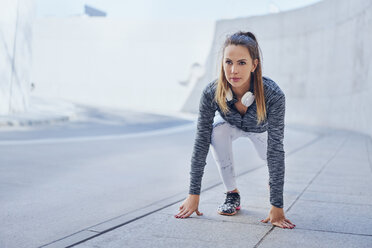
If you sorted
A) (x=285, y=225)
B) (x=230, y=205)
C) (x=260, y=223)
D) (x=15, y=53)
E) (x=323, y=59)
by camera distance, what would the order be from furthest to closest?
(x=323, y=59), (x=15, y=53), (x=230, y=205), (x=260, y=223), (x=285, y=225)

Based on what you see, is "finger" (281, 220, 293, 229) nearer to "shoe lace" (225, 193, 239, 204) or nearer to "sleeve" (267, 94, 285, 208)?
"sleeve" (267, 94, 285, 208)

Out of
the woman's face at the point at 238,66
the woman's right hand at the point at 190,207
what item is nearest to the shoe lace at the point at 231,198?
the woman's right hand at the point at 190,207

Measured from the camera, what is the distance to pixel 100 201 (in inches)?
149

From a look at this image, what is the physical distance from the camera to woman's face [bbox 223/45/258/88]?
284 centimetres

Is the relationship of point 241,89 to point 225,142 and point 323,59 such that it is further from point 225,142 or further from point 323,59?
point 323,59

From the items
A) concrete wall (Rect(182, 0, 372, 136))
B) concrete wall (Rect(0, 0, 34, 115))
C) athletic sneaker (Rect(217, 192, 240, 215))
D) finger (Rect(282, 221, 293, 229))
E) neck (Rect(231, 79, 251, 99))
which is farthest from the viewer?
concrete wall (Rect(182, 0, 372, 136))

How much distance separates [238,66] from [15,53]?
12.1m

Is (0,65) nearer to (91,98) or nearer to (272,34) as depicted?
(272,34)

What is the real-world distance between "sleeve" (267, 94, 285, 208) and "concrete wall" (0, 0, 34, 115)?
11475mm

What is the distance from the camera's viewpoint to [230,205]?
3182 millimetres

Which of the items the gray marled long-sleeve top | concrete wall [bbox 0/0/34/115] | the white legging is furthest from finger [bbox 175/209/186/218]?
concrete wall [bbox 0/0/34/115]

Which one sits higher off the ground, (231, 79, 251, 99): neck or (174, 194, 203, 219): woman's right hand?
(231, 79, 251, 99): neck

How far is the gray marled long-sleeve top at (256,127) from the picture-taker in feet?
9.35

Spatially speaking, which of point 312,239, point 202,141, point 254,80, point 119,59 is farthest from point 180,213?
point 119,59
